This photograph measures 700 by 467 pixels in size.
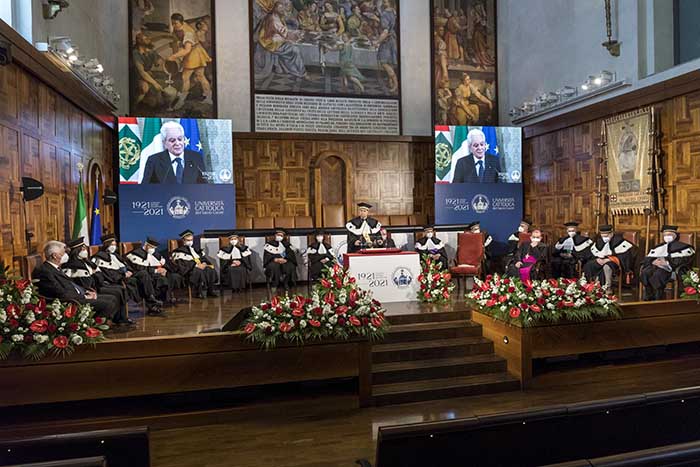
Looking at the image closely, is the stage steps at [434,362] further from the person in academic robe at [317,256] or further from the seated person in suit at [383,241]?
the person in academic robe at [317,256]

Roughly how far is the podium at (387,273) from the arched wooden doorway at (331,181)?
5.51 m

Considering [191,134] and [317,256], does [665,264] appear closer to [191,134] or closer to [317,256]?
[317,256]

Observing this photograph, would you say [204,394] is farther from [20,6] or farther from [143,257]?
[20,6]

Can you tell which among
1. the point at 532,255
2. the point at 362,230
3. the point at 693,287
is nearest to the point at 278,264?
the point at 362,230

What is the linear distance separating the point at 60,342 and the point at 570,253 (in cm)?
848

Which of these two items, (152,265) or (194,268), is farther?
(194,268)

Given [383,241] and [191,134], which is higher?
[191,134]

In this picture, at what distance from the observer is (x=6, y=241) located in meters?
5.34

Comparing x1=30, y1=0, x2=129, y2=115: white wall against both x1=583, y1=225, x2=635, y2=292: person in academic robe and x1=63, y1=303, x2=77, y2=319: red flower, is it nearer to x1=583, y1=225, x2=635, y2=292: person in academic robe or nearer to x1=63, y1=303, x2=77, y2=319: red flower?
x1=63, y1=303, x2=77, y2=319: red flower

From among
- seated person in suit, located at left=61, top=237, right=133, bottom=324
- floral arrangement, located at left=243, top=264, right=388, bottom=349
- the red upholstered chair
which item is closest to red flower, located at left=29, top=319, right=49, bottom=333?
floral arrangement, located at left=243, top=264, right=388, bottom=349

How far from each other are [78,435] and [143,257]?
5887 millimetres

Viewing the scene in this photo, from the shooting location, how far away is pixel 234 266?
29.6 ft

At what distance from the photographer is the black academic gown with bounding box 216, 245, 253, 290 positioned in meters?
8.98

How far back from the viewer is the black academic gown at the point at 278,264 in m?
→ 9.23
